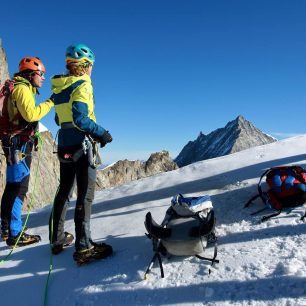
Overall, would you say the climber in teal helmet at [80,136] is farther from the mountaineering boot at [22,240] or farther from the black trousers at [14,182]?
the mountaineering boot at [22,240]

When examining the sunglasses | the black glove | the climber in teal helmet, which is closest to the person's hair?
the climber in teal helmet

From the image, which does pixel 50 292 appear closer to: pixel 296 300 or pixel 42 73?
pixel 296 300

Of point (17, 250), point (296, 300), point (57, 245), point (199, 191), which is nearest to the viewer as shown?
point (296, 300)

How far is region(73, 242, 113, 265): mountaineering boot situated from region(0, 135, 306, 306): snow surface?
10 centimetres

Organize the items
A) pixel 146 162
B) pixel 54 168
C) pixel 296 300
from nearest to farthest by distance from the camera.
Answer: pixel 296 300, pixel 54 168, pixel 146 162

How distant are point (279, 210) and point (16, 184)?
4.37 meters

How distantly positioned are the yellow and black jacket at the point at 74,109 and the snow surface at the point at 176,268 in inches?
72.8

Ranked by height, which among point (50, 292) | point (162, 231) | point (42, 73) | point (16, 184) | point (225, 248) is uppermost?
point (42, 73)

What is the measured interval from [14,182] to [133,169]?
6951cm

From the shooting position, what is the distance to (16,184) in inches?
235

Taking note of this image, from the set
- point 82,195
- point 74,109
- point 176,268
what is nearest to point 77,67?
point 74,109

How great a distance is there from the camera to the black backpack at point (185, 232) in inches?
175

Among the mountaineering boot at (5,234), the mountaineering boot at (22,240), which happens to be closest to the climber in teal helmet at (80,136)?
the mountaineering boot at (22,240)

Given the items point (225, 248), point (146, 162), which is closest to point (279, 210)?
point (225, 248)
